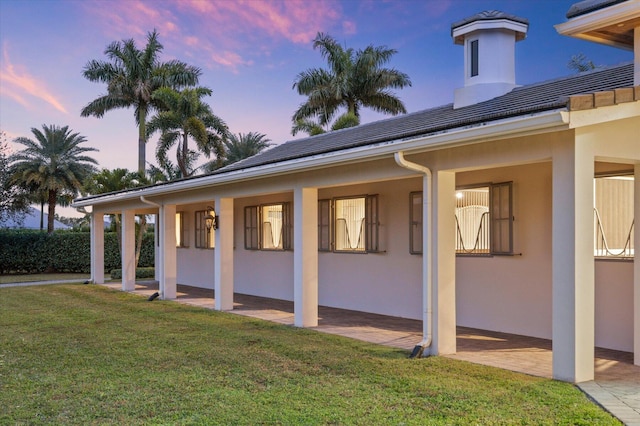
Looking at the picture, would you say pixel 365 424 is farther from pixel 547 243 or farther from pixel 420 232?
pixel 420 232

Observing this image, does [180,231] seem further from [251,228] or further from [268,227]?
[268,227]

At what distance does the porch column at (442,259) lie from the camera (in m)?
7.43

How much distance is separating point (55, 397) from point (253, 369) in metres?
2.04

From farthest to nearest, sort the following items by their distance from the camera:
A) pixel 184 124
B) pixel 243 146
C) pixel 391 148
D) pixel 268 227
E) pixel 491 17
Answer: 1. pixel 243 146
2. pixel 184 124
3. pixel 268 227
4. pixel 491 17
5. pixel 391 148

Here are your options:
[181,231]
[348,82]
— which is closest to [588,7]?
[181,231]

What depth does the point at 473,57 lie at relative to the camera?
10.4 meters

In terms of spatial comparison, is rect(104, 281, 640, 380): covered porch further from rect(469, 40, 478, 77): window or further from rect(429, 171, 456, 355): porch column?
rect(469, 40, 478, 77): window

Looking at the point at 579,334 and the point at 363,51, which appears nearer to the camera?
→ the point at 579,334

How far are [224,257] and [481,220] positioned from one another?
5408 millimetres

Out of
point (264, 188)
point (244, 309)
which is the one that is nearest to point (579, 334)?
point (264, 188)

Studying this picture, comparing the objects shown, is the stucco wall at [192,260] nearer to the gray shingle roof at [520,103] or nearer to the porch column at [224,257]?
the porch column at [224,257]

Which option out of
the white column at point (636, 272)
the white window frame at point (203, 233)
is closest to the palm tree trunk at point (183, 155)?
the white window frame at point (203, 233)

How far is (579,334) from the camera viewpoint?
5.86 metres

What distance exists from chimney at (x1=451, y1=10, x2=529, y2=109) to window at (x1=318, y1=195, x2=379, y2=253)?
260cm
